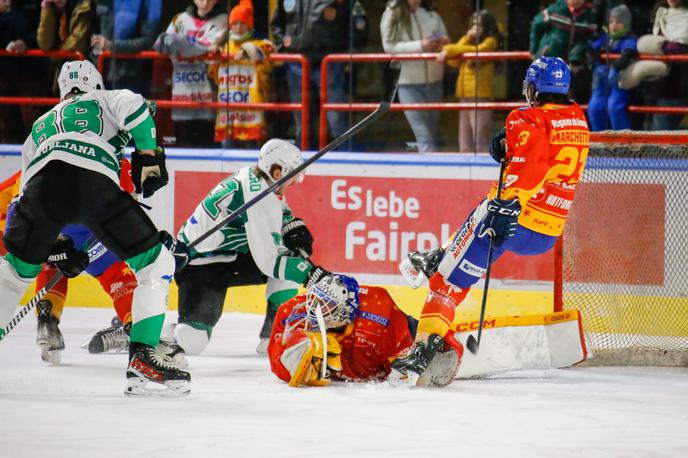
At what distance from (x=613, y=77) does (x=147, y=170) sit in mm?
3147

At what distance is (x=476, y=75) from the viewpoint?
7023 mm

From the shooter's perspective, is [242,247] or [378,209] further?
[378,209]

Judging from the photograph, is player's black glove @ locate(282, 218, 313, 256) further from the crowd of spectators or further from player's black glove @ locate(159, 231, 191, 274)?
the crowd of spectators

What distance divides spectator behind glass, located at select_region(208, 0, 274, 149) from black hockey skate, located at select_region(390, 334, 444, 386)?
2.95 m

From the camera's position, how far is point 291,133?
7.41m

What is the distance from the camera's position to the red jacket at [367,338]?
486 centimetres

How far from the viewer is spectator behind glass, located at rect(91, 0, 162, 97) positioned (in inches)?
305

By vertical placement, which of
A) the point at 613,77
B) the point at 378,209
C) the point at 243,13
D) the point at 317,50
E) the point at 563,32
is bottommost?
the point at 378,209

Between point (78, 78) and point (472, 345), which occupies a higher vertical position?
point (78, 78)

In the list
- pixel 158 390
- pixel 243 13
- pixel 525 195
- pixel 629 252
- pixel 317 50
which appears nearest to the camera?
pixel 158 390

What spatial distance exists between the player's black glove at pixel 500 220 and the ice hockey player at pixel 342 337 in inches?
18.0

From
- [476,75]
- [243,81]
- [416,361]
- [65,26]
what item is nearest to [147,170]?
[416,361]

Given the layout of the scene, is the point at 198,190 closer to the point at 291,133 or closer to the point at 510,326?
the point at 291,133

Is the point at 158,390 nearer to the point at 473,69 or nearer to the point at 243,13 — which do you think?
the point at 473,69
